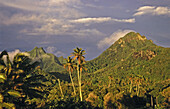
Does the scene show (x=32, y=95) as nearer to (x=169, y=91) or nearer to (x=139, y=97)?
(x=139, y=97)

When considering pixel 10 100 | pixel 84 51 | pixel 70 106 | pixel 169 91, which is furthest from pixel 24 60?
pixel 169 91

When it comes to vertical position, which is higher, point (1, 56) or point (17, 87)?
point (1, 56)

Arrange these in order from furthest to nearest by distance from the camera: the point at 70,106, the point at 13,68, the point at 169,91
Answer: the point at 169,91
the point at 70,106
the point at 13,68

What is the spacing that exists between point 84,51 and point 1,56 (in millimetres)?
42377

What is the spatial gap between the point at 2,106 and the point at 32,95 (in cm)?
501

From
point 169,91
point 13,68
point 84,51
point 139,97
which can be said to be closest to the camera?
point 13,68

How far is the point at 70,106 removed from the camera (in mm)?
38094

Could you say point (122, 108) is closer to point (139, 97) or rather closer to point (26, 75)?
point (139, 97)

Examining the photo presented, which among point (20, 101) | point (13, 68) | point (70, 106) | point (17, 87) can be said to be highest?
point (13, 68)

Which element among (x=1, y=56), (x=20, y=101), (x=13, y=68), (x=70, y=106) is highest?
(x=1, y=56)

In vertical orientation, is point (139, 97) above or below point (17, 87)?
below

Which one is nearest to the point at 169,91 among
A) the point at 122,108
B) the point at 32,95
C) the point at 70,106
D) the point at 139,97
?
the point at 139,97

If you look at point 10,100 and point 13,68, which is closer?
point 10,100

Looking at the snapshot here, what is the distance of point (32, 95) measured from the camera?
23469mm
